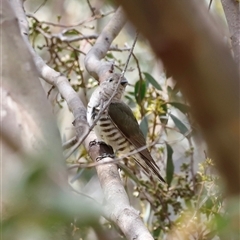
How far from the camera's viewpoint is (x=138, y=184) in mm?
2305

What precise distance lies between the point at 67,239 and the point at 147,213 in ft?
6.83

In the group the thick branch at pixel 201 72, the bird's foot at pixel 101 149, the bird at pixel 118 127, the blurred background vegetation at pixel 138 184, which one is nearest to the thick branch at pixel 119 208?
the blurred background vegetation at pixel 138 184

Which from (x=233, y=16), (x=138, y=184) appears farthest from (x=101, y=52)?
(x=233, y=16)

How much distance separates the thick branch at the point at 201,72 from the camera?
426 mm

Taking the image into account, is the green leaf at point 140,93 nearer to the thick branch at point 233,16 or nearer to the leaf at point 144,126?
the leaf at point 144,126

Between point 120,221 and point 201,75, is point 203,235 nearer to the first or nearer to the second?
point 120,221

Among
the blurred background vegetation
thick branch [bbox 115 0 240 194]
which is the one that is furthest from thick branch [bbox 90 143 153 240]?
thick branch [bbox 115 0 240 194]

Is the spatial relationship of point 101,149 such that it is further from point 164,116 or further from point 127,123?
point 164,116

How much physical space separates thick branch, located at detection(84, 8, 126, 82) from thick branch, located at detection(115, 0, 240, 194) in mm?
1993

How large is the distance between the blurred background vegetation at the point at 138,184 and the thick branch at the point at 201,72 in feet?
0.60

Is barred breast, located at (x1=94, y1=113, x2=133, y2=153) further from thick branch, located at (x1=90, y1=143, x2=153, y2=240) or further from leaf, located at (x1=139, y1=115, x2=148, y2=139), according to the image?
thick branch, located at (x1=90, y1=143, x2=153, y2=240)

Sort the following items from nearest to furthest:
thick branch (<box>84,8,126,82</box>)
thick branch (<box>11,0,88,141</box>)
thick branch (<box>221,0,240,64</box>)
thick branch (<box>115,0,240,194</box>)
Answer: thick branch (<box>115,0,240,194</box>)
thick branch (<box>221,0,240,64</box>)
thick branch (<box>11,0,88,141</box>)
thick branch (<box>84,8,126,82</box>)

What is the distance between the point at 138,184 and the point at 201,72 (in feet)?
6.24

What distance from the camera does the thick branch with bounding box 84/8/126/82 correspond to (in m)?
2.48
